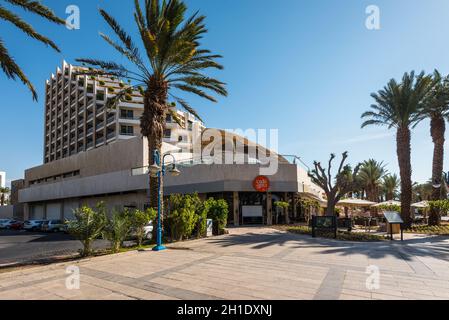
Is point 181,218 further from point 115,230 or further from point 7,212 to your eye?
point 7,212

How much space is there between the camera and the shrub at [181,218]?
49.3ft

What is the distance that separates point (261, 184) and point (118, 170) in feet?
57.2

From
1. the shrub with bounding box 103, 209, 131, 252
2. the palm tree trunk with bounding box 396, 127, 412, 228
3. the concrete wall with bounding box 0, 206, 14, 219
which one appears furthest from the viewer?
the concrete wall with bounding box 0, 206, 14, 219

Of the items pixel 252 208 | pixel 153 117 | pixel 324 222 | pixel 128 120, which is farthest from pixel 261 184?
pixel 128 120

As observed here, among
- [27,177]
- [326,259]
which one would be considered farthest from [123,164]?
[27,177]

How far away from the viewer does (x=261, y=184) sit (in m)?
25.4

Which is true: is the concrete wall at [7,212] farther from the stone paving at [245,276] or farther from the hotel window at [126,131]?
the stone paving at [245,276]

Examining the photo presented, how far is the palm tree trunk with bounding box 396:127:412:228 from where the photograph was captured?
Answer: 77.9 ft

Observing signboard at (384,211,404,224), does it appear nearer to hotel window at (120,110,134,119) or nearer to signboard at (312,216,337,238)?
signboard at (312,216,337,238)

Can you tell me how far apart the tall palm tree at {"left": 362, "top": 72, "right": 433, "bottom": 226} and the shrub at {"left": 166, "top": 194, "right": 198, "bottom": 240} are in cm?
1736

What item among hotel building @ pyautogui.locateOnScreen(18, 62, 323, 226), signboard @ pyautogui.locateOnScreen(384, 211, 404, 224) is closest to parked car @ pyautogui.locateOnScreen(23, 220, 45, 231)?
hotel building @ pyautogui.locateOnScreen(18, 62, 323, 226)

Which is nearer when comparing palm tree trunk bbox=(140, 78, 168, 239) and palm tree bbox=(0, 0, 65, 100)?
palm tree bbox=(0, 0, 65, 100)

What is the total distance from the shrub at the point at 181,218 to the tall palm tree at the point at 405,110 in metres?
17.4
